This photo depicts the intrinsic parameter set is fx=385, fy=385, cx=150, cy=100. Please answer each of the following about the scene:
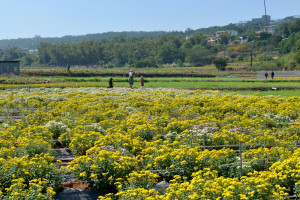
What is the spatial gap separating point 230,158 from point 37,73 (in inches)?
2350

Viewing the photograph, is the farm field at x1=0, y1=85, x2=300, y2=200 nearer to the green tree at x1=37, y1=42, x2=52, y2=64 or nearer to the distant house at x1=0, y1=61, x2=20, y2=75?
the distant house at x1=0, y1=61, x2=20, y2=75

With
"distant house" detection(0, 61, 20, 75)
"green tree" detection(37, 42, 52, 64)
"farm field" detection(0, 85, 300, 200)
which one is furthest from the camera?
"green tree" detection(37, 42, 52, 64)

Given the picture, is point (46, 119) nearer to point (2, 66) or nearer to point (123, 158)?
point (123, 158)

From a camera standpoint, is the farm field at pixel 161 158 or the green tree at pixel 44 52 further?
the green tree at pixel 44 52

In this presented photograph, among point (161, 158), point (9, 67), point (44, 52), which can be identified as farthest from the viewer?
point (44, 52)

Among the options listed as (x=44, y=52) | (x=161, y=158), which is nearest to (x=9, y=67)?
(x=161, y=158)

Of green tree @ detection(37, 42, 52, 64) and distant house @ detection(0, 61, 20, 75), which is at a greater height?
green tree @ detection(37, 42, 52, 64)

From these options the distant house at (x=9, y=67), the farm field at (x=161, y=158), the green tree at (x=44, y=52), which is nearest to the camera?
the farm field at (x=161, y=158)

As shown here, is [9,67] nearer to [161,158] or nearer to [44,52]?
[161,158]

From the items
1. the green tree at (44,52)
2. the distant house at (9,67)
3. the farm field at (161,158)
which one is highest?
the green tree at (44,52)

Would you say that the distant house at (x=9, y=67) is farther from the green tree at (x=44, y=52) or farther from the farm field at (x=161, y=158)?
the green tree at (x=44, y=52)

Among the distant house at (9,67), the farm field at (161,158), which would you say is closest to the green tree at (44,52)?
the distant house at (9,67)

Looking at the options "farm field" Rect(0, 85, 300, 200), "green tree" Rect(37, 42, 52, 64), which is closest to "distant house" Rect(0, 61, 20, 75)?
"farm field" Rect(0, 85, 300, 200)

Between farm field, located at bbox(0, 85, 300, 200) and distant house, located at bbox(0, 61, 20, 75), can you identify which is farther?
distant house, located at bbox(0, 61, 20, 75)
